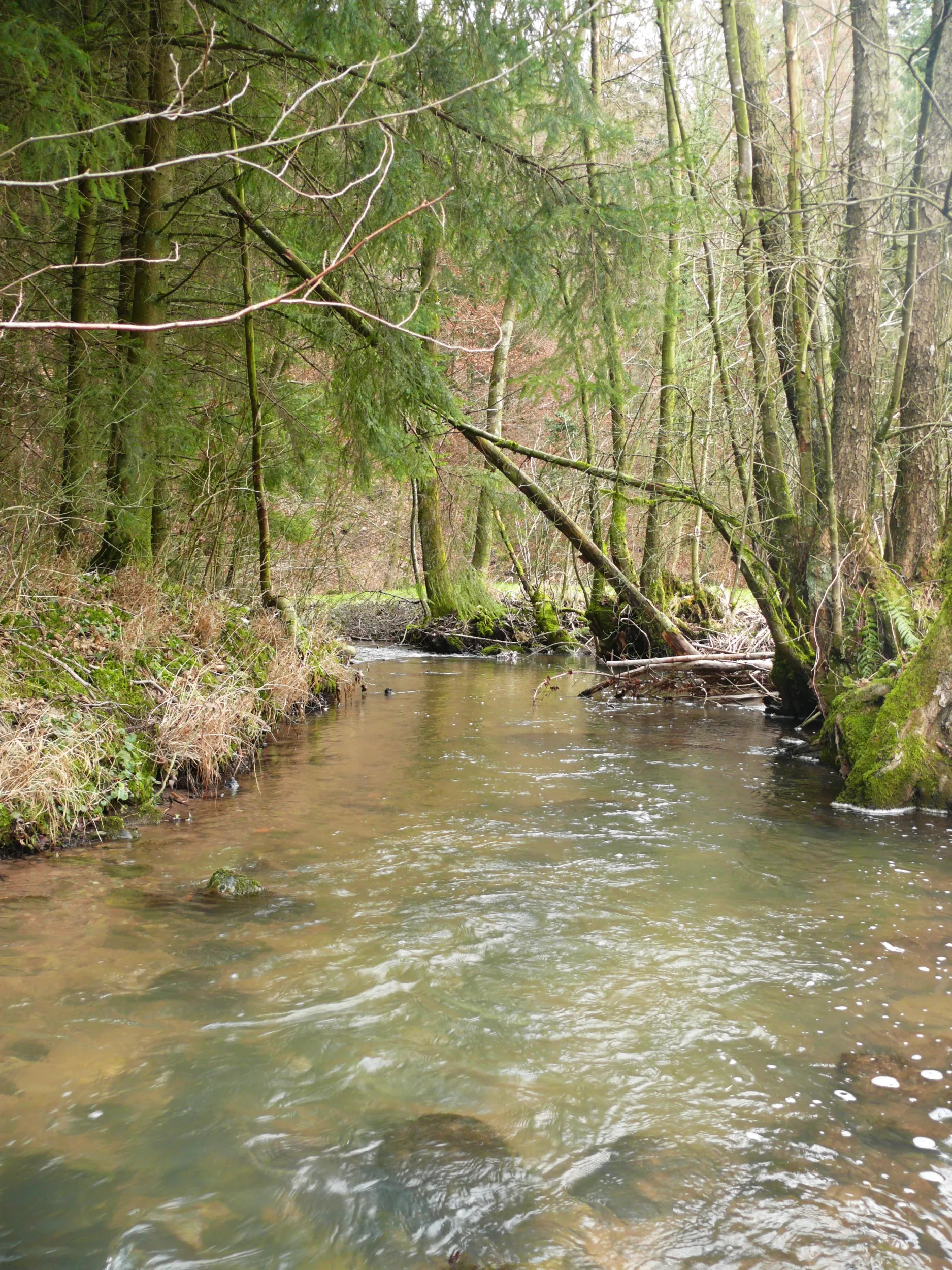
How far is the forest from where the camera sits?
23.1 feet

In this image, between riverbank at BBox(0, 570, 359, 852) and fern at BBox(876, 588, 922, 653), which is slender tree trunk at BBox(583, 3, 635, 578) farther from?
riverbank at BBox(0, 570, 359, 852)

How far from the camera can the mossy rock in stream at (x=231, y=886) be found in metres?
4.93

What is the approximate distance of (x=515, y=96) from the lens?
306 inches

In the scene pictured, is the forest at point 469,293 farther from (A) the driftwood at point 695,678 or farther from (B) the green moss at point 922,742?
(A) the driftwood at point 695,678

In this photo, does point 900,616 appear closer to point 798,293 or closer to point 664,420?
point 798,293

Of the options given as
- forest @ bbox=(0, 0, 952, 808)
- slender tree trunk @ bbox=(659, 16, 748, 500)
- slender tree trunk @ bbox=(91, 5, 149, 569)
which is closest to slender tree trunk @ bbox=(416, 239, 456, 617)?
forest @ bbox=(0, 0, 952, 808)

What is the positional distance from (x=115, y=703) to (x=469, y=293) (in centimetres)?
569

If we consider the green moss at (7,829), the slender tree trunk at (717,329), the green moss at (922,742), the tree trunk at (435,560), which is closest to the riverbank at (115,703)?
the green moss at (7,829)

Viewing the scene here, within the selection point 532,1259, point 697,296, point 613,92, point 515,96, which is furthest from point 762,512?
point 613,92

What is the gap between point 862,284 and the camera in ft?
27.2

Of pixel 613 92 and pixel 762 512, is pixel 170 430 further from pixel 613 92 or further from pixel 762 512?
pixel 613 92

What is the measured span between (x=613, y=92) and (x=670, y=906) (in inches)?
604

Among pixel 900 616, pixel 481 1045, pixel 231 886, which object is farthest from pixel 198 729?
pixel 900 616

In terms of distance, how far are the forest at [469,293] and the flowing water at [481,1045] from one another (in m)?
2.43
